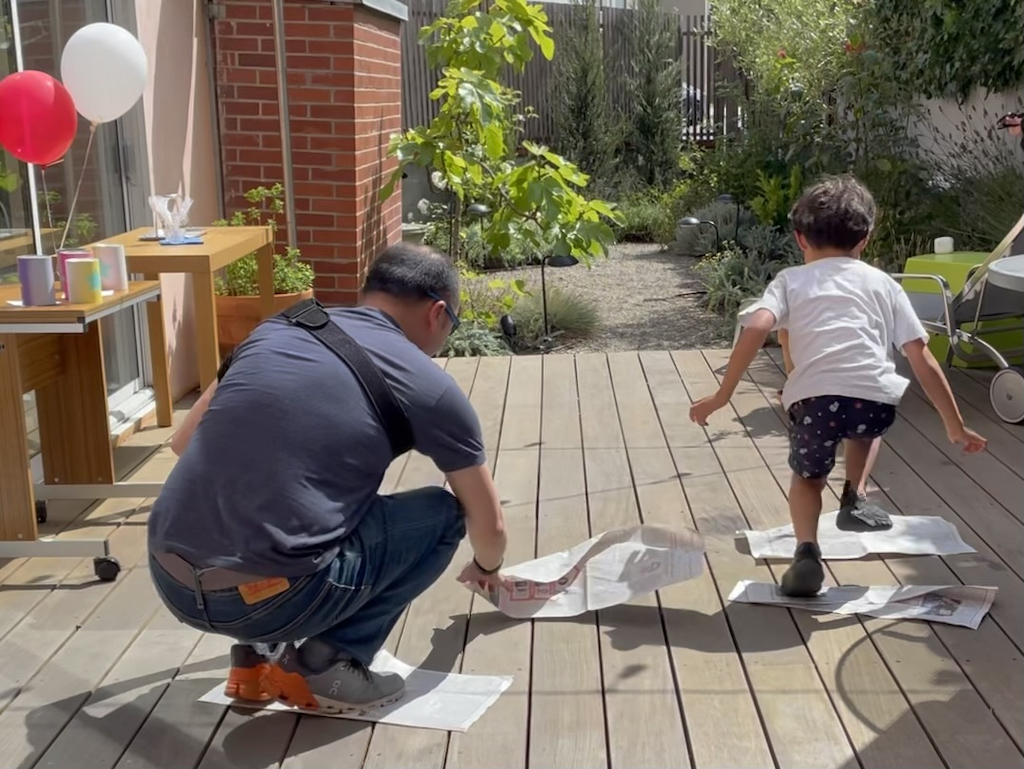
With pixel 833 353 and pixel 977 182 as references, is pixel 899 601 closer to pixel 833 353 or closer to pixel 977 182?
pixel 833 353

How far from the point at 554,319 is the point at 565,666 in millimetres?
4807

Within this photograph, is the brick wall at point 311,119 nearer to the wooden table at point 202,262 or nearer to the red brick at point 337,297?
the red brick at point 337,297

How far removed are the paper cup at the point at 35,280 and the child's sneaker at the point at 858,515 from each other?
2.58 m

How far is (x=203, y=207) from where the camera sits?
6121 mm

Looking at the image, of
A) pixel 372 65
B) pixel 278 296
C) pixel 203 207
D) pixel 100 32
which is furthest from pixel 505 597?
pixel 372 65

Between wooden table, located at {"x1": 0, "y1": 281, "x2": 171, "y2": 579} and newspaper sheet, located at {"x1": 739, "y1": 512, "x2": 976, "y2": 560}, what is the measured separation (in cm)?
204

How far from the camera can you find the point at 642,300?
8.68 meters

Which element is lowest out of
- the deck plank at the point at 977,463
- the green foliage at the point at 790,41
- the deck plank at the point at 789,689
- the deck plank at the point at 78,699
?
the deck plank at the point at 789,689

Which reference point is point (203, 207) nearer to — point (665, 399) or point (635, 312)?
point (665, 399)

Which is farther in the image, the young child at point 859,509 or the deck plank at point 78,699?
the young child at point 859,509

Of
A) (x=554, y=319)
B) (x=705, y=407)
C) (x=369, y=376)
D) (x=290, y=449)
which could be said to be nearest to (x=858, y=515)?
(x=705, y=407)

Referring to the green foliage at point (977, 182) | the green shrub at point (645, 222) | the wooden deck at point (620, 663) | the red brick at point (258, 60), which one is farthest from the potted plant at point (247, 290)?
the green shrub at point (645, 222)

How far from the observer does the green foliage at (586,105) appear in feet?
42.8

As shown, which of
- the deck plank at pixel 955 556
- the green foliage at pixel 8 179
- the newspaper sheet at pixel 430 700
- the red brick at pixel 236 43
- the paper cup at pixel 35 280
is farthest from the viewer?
the red brick at pixel 236 43
